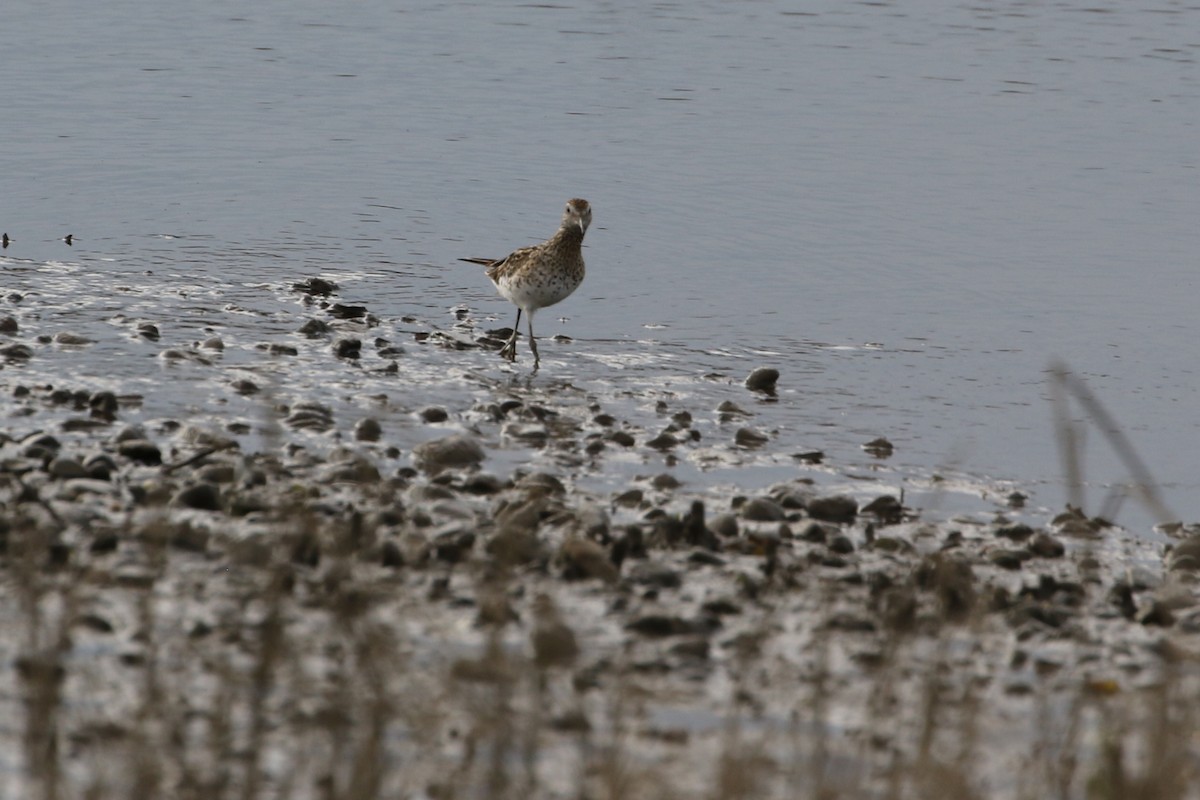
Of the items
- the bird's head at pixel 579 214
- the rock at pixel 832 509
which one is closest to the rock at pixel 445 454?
the rock at pixel 832 509

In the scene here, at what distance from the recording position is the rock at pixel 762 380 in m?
13.1

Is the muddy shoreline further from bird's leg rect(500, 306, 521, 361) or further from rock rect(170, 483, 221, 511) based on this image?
bird's leg rect(500, 306, 521, 361)

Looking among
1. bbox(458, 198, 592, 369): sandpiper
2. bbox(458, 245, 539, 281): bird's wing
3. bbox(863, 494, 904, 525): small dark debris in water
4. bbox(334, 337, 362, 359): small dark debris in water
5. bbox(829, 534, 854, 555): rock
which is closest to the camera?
bbox(829, 534, 854, 555): rock

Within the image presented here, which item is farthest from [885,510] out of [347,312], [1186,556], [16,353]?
[16,353]

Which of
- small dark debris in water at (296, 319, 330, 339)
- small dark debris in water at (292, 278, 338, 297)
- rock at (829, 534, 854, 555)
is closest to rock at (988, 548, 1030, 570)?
rock at (829, 534, 854, 555)

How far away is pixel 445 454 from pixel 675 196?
1076 centimetres

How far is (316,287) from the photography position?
1523cm

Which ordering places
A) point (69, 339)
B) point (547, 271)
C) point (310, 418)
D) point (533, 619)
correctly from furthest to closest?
point (547, 271)
point (69, 339)
point (310, 418)
point (533, 619)

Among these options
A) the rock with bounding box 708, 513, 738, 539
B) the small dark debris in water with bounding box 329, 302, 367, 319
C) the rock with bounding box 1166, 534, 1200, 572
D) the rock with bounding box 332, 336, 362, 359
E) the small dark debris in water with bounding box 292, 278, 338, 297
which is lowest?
the rock with bounding box 1166, 534, 1200, 572

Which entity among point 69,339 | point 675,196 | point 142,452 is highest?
point 675,196

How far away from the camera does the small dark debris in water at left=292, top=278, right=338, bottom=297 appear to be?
50.0 ft

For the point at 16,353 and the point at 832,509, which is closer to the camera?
the point at 832,509

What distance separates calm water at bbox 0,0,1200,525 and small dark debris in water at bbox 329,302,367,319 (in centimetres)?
43

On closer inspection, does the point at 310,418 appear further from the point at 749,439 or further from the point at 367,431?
the point at 749,439
